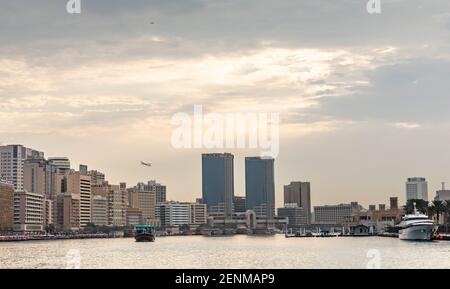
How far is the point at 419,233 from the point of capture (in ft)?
504

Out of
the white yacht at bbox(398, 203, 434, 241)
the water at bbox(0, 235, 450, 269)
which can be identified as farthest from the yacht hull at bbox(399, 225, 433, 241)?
the water at bbox(0, 235, 450, 269)

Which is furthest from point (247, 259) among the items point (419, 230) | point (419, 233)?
point (419, 233)

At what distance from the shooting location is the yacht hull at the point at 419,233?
152 metres

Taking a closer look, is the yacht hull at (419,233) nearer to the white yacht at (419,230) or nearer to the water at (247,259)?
the white yacht at (419,230)

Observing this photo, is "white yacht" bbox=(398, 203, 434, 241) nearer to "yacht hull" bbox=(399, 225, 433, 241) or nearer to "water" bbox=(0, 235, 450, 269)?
"yacht hull" bbox=(399, 225, 433, 241)

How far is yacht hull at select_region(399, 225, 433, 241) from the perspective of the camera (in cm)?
15150

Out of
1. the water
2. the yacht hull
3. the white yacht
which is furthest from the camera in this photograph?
the white yacht

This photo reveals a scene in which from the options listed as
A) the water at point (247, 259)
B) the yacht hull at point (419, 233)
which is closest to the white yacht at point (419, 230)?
the yacht hull at point (419, 233)

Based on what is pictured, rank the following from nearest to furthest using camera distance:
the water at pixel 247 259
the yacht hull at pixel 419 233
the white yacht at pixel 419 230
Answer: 1. the water at pixel 247 259
2. the yacht hull at pixel 419 233
3. the white yacht at pixel 419 230

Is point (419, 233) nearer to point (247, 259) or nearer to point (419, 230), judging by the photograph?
point (419, 230)
